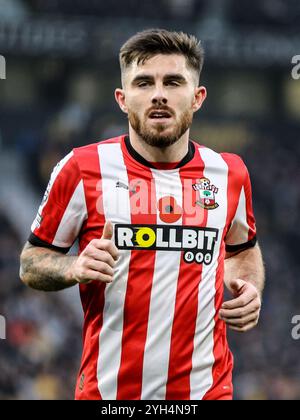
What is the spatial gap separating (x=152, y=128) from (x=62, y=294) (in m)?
10.8

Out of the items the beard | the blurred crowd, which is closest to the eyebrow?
the beard

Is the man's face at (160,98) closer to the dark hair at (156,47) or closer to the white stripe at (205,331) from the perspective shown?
the dark hair at (156,47)

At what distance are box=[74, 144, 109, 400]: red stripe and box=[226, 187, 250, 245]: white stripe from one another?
742mm

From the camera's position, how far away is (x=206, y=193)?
4.26 m

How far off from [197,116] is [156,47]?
16311 mm

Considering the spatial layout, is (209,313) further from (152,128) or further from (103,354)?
(152,128)

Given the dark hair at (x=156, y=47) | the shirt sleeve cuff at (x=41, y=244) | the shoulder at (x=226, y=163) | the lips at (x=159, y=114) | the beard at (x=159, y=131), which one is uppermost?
the dark hair at (x=156, y=47)

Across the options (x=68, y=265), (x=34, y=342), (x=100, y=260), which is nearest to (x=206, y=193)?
(x=68, y=265)

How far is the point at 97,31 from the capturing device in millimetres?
19594

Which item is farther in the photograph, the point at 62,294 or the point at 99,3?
the point at 99,3

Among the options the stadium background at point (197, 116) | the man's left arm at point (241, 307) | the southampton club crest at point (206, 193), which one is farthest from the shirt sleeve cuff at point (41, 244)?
the stadium background at point (197, 116)

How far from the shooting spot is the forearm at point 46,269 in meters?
3.91

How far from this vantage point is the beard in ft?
13.3
